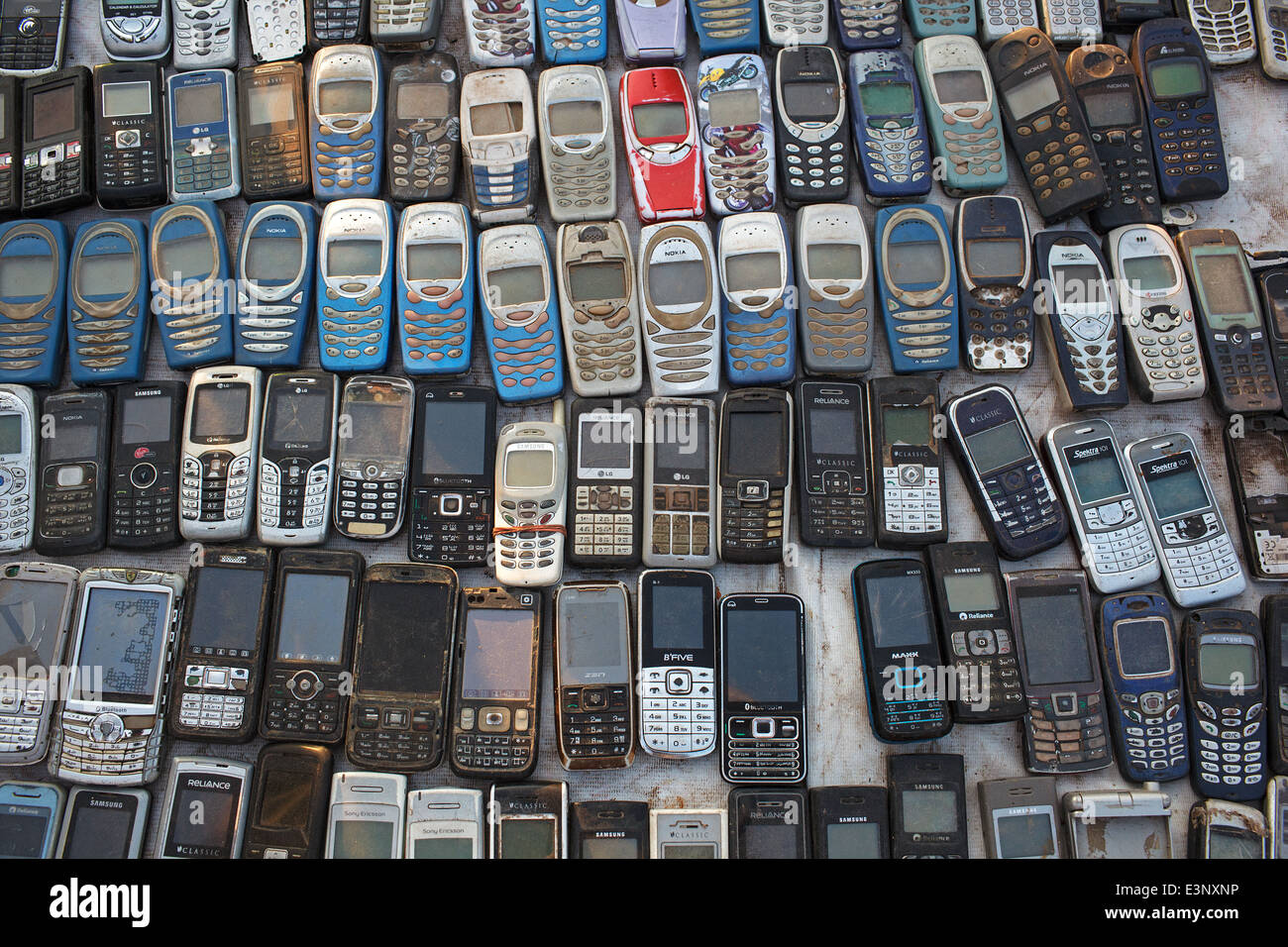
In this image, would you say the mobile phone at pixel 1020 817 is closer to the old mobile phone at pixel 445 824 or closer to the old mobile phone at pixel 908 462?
the old mobile phone at pixel 908 462

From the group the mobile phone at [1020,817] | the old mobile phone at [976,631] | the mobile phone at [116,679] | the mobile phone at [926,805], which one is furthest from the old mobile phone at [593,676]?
the mobile phone at [116,679]

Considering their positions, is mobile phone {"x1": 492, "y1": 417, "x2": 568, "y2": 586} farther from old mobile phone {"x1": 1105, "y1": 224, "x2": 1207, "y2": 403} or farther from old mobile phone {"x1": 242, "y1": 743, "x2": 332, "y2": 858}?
old mobile phone {"x1": 1105, "y1": 224, "x2": 1207, "y2": 403}

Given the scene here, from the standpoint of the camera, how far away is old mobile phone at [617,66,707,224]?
3555mm

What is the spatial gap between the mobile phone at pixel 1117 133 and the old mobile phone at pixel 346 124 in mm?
2192

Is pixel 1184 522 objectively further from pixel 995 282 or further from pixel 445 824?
pixel 445 824

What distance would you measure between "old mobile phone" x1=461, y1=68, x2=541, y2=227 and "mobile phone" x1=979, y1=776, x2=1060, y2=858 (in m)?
2.16

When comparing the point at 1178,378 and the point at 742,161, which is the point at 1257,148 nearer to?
the point at 1178,378

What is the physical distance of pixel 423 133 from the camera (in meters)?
3.62

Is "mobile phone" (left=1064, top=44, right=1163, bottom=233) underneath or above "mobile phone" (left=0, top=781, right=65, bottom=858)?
above

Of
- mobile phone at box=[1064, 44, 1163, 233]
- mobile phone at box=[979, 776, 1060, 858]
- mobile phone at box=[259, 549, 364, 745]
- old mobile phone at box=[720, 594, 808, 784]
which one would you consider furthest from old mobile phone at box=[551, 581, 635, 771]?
mobile phone at box=[1064, 44, 1163, 233]

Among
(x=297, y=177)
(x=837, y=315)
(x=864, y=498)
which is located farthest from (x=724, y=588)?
(x=297, y=177)

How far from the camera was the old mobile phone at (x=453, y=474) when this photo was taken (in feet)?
10.9

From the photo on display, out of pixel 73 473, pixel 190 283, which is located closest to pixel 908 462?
pixel 190 283
